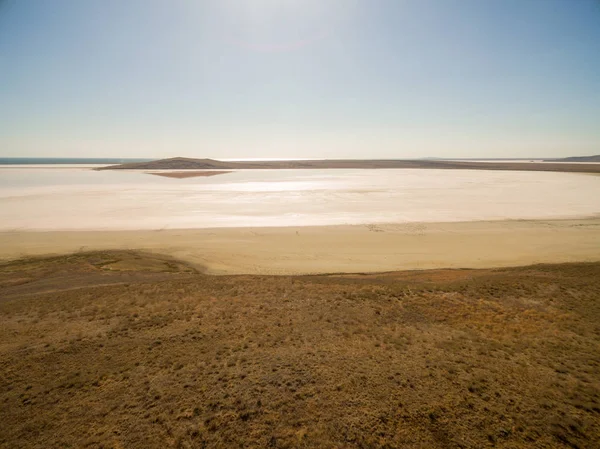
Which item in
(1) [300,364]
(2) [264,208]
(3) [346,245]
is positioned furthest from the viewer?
(2) [264,208]

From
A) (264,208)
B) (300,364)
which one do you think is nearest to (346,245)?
(300,364)

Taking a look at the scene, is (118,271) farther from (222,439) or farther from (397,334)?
(397,334)


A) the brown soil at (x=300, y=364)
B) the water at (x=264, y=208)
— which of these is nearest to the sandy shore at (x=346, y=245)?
the water at (x=264, y=208)

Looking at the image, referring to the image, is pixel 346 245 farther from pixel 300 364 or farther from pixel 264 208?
pixel 264 208

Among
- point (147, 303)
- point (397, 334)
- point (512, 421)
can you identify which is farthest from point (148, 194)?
point (512, 421)

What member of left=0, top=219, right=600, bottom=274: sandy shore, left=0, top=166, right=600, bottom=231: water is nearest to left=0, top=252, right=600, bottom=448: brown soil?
left=0, top=219, right=600, bottom=274: sandy shore

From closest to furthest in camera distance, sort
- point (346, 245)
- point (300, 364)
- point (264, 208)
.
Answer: point (300, 364) → point (346, 245) → point (264, 208)

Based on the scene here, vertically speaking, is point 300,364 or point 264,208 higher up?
point 264,208

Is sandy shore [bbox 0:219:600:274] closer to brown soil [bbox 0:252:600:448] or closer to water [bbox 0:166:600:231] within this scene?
water [bbox 0:166:600:231]
